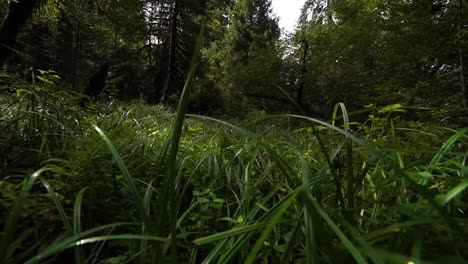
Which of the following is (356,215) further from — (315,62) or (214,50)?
(214,50)

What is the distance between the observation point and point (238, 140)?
2020 mm

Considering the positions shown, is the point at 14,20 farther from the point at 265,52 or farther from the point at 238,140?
the point at 265,52

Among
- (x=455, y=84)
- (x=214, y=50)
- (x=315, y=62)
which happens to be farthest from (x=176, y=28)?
(x=455, y=84)

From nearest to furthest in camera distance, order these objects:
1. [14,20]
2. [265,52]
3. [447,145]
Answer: [447,145] < [14,20] < [265,52]

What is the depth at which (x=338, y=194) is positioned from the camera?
0.67 m

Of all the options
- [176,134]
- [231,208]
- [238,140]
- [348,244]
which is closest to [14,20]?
[238,140]

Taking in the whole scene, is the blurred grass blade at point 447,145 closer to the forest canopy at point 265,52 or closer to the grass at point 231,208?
the grass at point 231,208

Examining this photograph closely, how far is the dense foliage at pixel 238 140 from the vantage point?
0.53 m

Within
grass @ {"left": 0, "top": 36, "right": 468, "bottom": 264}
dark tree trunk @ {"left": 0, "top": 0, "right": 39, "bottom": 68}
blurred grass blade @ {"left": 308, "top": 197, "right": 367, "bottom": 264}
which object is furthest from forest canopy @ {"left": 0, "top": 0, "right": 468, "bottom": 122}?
blurred grass blade @ {"left": 308, "top": 197, "right": 367, "bottom": 264}

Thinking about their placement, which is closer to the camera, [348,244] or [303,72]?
[348,244]

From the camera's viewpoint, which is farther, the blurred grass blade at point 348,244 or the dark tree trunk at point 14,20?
the dark tree trunk at point 14,20

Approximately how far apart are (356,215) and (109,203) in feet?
2.40

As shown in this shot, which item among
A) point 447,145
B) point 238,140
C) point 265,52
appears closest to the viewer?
point 447,145

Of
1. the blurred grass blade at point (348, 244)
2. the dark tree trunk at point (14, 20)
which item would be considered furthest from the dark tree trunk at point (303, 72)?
the blurred grass blade at point (348, 244)
